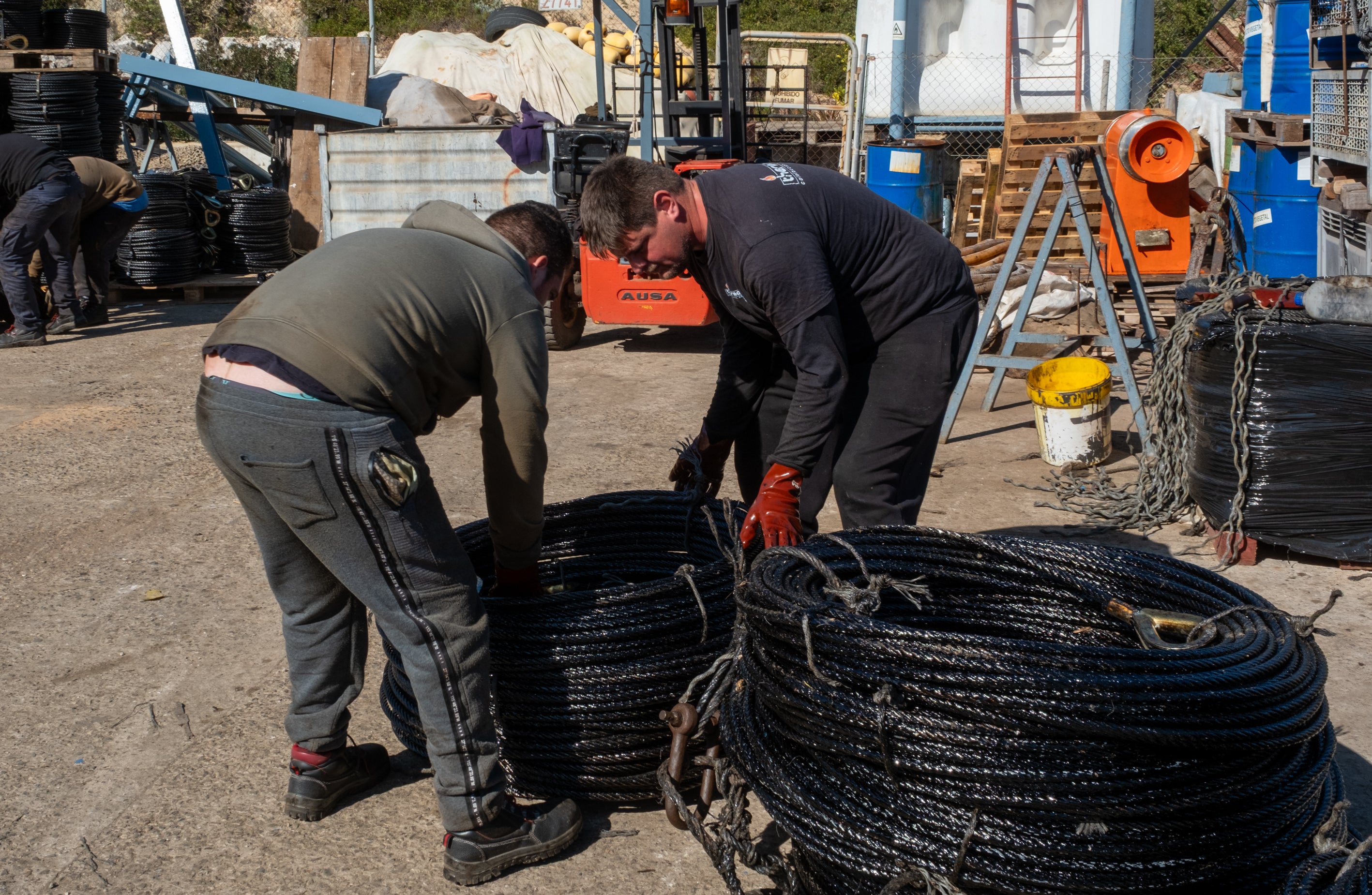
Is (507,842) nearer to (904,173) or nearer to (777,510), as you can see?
(777,510)

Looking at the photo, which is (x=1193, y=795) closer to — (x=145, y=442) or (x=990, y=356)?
(x=990, y=356)

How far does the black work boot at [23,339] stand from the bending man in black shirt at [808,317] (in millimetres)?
7608

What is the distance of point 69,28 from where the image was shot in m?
11.4

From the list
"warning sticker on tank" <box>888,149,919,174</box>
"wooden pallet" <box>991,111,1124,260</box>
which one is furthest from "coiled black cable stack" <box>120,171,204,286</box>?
"wooden pallet" <box>991,111,1124,260</box>

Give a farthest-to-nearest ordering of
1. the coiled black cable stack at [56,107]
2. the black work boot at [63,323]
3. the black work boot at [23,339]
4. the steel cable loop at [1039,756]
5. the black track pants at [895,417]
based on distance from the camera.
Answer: the coiled black cable stack at [56,107] < the black work boot at [63,323] < the black work boot at [23,339] < the black track pants at [895,417] < the steel cable loop at [1039,756]

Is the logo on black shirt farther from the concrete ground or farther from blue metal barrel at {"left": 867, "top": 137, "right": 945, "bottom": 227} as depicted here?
blue metal barrel at {"left": 867, "top": 137, "right": 945, "bottom": 227}

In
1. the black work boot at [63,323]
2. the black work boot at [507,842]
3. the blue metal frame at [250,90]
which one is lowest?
the black work boot at [507,842]

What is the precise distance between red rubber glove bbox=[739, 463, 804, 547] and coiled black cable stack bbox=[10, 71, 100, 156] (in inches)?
389

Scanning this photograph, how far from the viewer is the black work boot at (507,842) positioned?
273cm

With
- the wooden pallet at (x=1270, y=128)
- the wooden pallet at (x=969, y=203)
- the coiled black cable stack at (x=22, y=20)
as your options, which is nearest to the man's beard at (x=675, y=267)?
the wooden pallet at (x=1270, y=128)

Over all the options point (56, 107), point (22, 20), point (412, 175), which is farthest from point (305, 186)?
point (412, 175)

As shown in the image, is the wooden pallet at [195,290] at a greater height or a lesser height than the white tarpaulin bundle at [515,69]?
lesser

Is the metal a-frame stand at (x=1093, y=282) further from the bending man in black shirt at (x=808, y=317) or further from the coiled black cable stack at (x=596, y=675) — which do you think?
the coiled black cable stack at (x=596, y=675)

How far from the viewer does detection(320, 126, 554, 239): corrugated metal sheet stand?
31.9ft
